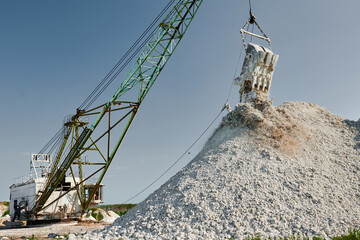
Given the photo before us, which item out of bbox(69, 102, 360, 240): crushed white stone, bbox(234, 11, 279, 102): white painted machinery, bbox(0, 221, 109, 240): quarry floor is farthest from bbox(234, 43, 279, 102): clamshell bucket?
bbox(0, 221, 109, 240): quarry floor

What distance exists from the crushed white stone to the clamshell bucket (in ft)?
4.89

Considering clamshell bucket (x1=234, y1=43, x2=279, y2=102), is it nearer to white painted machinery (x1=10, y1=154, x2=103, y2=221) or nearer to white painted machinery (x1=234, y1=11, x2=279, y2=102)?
white painted machinery (x1=234, y1=11, x2=279, y2=102)

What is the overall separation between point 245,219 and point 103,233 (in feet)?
19.4

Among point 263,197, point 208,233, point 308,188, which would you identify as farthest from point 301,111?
point 208,233

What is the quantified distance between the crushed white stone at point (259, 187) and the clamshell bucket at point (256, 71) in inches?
58.6

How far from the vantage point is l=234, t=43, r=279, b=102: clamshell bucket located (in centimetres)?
2000

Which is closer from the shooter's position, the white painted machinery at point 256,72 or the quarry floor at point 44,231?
the quarry floor at point 44,231

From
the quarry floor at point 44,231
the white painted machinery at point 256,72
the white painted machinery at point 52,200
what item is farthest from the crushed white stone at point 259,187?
the white painted machinery at point 52,200

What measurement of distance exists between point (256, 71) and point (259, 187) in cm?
854

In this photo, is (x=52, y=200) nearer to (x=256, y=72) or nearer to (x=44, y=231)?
(x=44, y=231)

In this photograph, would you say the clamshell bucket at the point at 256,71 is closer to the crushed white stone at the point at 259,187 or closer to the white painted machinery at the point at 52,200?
the crushed white stone at the point at 259,187

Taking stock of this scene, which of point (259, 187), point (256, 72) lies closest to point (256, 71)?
point (256, 72)

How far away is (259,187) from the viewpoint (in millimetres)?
13969

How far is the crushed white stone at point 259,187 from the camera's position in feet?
39.9
